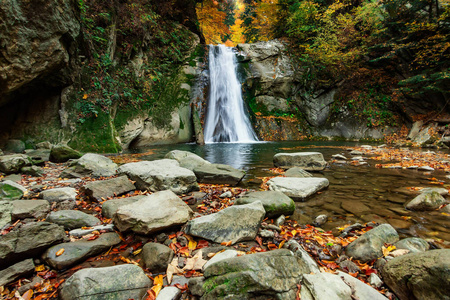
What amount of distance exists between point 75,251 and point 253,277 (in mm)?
1598

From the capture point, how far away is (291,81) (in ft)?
53.1

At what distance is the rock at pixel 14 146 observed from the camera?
6270 millimetres

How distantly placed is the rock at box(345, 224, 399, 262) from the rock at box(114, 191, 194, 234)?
172cm

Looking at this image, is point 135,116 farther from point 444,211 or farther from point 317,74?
point 317,74

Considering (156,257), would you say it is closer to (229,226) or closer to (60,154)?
(229,226)

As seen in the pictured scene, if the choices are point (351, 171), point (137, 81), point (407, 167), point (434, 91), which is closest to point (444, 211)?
point (351, 171)

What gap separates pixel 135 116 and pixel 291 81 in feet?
41.0

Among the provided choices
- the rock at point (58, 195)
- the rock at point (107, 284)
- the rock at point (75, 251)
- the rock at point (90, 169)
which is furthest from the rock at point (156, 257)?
the rock at point (90, 169)

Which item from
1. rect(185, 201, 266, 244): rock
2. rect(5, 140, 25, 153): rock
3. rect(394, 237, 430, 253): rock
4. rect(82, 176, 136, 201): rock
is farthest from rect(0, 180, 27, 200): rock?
rect(5, 140, 25, 153): rock

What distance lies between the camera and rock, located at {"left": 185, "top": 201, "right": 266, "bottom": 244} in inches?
78.5

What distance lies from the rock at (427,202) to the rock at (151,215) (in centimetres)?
311

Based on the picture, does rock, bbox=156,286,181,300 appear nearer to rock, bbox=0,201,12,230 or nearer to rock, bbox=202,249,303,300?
rock, bbox=202,249,303,300

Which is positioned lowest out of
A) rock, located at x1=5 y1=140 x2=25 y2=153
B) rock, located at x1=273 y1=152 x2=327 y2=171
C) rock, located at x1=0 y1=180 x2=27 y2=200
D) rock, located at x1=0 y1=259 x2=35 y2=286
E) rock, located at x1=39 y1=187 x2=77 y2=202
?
rock, located at x1=273 y1=152 x2=327 y2=171

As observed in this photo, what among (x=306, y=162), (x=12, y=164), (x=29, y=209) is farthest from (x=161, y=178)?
(x=306, y=162)
